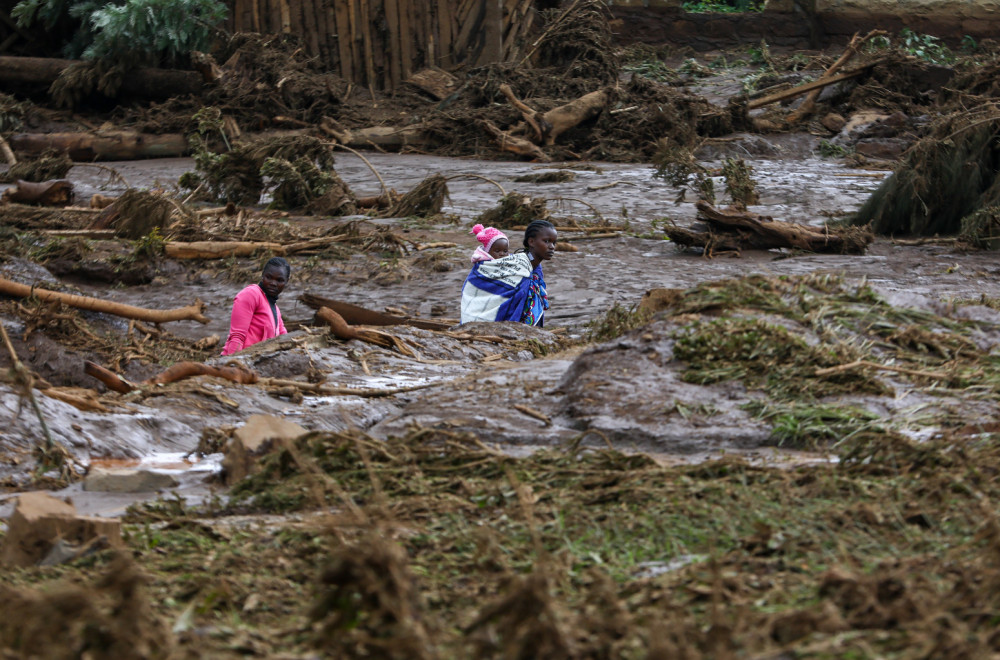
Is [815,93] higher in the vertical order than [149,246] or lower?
higher

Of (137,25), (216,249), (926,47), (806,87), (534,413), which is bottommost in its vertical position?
(216,249)

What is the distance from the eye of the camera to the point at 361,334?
6398mm

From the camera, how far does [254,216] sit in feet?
37.3

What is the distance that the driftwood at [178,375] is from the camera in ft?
16.5

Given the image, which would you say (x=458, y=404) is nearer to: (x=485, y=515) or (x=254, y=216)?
(x=485, y=515)

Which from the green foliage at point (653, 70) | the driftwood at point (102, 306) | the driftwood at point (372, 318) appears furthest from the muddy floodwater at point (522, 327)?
the green foliage at point (653, 70)

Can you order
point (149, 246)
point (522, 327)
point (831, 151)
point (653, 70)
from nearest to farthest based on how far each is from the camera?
1. point (522, 327)
2. point (149, 246)
3. point (831, 151)
4. point (653, 70)

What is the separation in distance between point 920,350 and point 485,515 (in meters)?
2.34

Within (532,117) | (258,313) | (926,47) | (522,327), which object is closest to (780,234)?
(522,327)

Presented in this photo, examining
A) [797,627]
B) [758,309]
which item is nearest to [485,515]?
[797,627]

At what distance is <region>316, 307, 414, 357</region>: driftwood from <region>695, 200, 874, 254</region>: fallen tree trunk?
4517 millimetres

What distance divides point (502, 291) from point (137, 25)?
33.9 ft

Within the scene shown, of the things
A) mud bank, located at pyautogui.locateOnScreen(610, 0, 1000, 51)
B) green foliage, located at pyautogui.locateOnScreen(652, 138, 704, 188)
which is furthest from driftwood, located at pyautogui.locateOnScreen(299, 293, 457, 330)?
mud bank, located at pyautogui.locateOnScreen(610, 0, 1000, 51)

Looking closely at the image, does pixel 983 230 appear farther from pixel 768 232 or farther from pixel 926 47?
pixel 926 47
